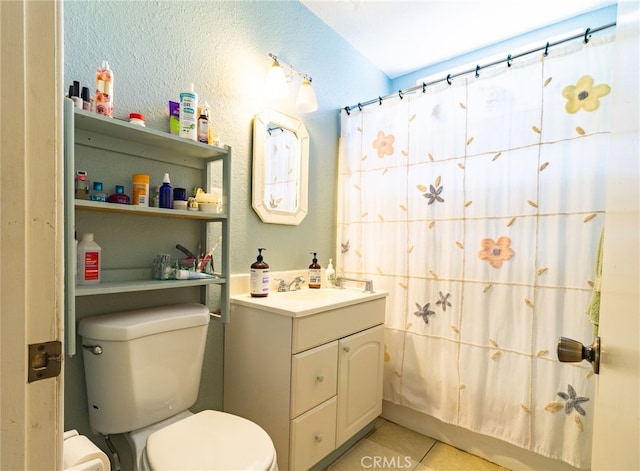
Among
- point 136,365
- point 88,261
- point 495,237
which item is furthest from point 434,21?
point 136,365

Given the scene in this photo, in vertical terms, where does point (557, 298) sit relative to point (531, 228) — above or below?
below

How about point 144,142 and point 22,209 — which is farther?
point 144,142

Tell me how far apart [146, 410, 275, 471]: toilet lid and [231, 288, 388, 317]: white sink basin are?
420 mm

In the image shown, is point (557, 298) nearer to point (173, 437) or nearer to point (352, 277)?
point (352, 277)

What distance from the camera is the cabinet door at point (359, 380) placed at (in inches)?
60.2

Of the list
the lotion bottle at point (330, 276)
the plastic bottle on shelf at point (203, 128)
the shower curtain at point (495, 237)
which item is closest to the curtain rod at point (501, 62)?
the shower curtain at point (495, 237)

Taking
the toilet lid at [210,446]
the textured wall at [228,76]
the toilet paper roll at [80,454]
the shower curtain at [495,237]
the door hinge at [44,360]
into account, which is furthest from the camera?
the shower curtain at [495,237]

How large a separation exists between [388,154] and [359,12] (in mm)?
853

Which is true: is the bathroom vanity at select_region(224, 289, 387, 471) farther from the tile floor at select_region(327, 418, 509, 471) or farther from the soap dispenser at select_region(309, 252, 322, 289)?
the soap dispenser at select_region(309, 252, 322, 289)

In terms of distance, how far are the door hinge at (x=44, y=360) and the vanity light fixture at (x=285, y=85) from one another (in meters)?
1.50

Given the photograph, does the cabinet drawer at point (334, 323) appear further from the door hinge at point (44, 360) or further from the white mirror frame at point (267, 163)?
the door hinge at point (44, 360)

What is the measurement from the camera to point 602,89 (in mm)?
1341

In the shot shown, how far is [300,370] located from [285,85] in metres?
1.39

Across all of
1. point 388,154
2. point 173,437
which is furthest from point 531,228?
point 173,437
